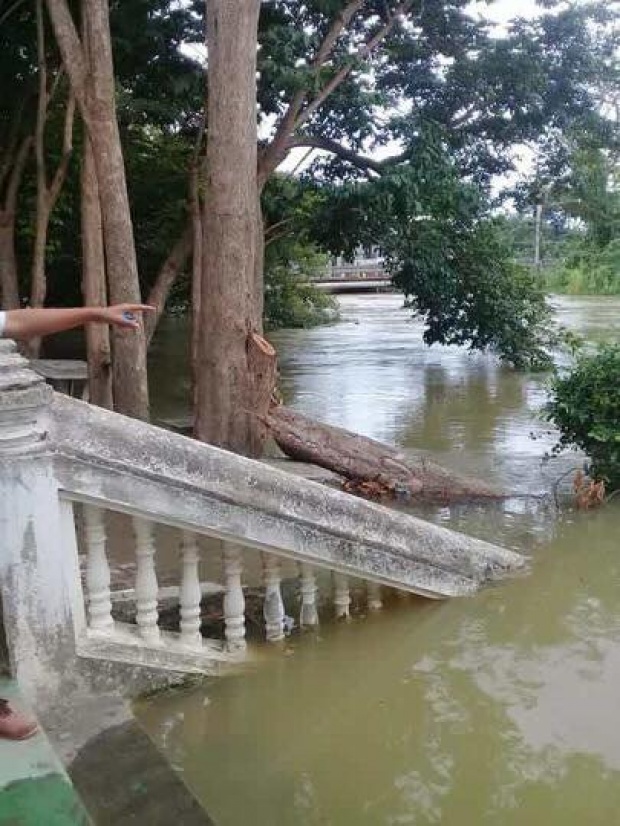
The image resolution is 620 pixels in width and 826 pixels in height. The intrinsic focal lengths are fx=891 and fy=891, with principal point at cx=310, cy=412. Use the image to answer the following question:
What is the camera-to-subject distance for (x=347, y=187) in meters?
11.6

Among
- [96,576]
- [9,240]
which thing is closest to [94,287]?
[9,240]

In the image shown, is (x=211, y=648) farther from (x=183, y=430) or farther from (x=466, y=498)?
(x=183, y=430)

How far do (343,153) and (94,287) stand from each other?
14.1 ft

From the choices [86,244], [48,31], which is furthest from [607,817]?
[48,31]

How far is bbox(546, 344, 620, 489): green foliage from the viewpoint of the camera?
6.92 m

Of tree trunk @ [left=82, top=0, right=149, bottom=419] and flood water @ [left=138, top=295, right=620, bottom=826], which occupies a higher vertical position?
tree trunk @ [left=82, top=0, right=149, bottom=419]

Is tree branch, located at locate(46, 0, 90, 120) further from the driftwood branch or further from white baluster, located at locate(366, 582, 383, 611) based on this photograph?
white baluster, located at locate(366, 582, 383, 611)

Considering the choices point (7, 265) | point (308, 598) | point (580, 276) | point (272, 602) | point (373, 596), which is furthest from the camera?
point (580, 276)

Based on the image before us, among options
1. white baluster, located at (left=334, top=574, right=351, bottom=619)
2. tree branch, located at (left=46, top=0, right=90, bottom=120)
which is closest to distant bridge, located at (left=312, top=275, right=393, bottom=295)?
tree branch, located at (left=46, top=0, right=90, bottom=120)

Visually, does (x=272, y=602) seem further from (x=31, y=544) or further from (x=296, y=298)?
(x=296, y=298)

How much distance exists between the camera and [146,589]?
3.61 meters

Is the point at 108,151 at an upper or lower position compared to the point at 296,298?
upper

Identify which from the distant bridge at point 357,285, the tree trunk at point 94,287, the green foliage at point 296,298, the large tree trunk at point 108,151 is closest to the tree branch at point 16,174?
the tree trunk at point 94,287

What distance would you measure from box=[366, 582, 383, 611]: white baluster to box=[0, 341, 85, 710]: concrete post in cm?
184
